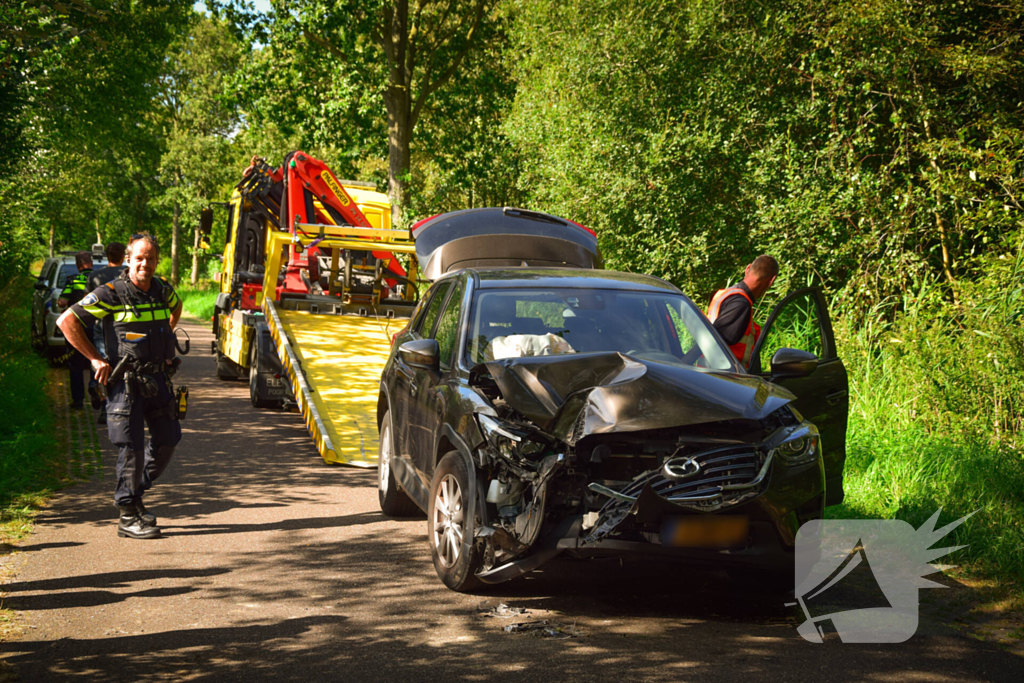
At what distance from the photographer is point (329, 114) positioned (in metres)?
20.6

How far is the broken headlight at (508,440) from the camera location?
454 centimetres

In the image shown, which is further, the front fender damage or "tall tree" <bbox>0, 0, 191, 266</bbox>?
"tall tree" <bbox>0, 0, 191, 266</bbox>

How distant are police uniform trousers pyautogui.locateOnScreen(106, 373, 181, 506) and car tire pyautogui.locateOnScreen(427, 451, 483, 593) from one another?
231cm

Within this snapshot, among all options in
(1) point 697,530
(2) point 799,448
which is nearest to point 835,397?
(2) point 799,448

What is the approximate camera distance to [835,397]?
5.85 meters

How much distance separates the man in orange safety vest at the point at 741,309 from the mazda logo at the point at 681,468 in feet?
7.59

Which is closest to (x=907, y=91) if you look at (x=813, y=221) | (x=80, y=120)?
(x=813, y=221)

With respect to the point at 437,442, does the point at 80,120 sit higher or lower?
higher

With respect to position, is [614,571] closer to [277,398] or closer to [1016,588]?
[1016,588]

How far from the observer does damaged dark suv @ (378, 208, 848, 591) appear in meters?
4.32

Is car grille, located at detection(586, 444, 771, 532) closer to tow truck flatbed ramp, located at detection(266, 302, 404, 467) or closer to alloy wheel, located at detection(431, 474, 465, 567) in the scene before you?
alloy wheel, located at detection(431, 474, 465, 567)

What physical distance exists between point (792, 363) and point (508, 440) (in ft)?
6.11

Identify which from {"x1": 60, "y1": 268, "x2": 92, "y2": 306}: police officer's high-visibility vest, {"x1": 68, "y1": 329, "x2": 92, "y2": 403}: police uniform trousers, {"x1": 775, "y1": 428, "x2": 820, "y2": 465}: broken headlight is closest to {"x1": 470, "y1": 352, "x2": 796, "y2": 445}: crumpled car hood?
{"x1": 775, "y1": 428, "x2": 820, "y2": 465}: broken headlight

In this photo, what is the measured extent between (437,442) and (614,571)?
53.6 inches
